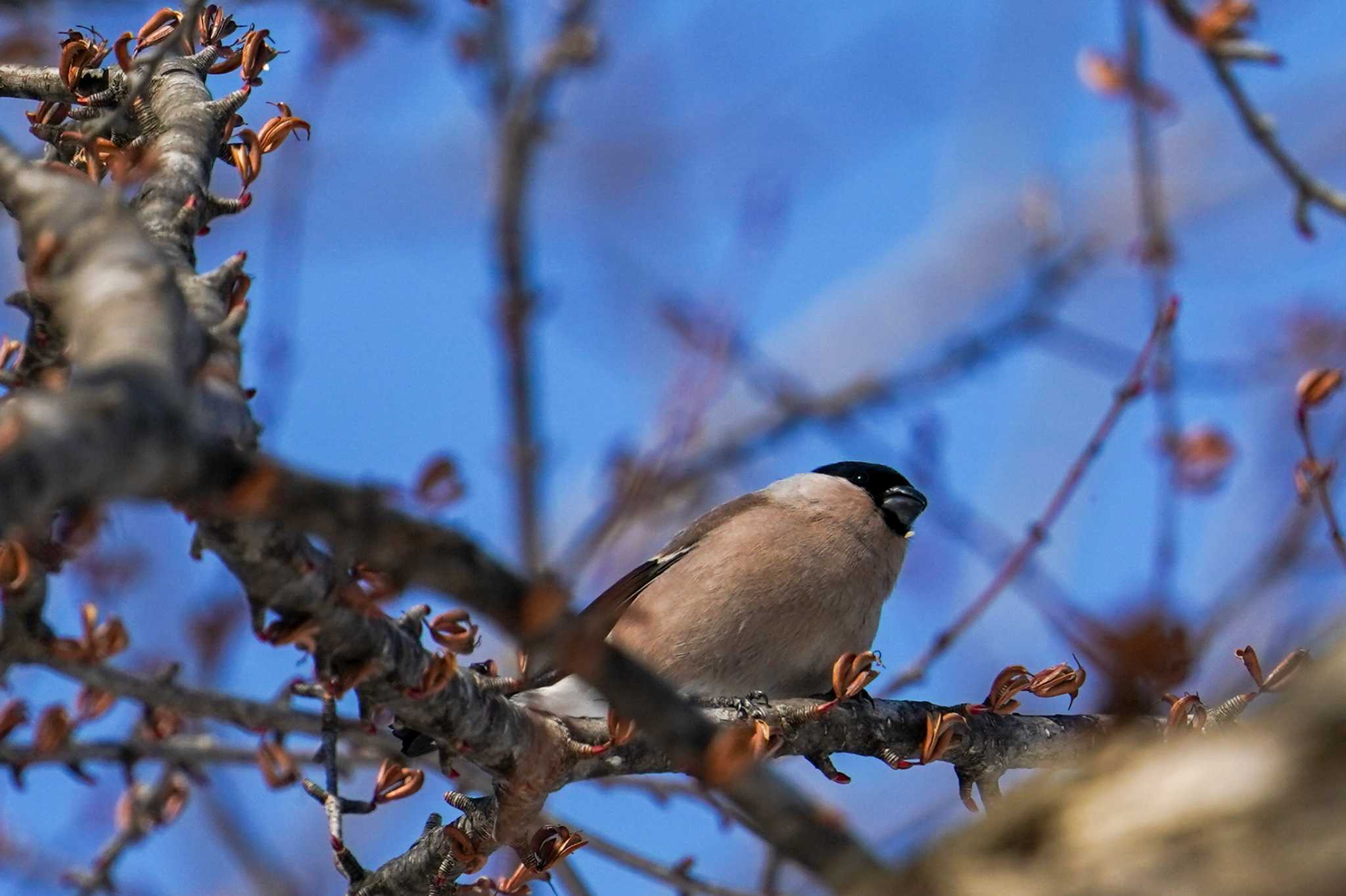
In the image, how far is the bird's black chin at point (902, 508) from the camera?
537 cm

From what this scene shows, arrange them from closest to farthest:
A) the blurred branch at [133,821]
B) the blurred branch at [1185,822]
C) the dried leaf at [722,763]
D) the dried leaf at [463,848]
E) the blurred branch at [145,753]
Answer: the blurred branch at [1185,822], the dried leaf at [722,763], the dried leaf at [463,848], the blurred branch at [145,753], the blurred branch at [133,821]

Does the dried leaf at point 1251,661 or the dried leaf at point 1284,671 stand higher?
the dried leaf at point 1251,661

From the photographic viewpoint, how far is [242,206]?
2549 mm

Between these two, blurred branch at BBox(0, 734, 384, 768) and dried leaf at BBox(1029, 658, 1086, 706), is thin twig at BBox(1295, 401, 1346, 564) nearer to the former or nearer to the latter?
dried leaf at BBox(1029, 658, 1086, 706)

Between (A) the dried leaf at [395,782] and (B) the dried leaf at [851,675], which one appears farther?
(B) the dried leaf at [851,675]

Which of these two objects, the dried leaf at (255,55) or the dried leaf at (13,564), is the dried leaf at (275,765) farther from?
the dried leaf at (255,55)

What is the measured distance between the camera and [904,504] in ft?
17.9

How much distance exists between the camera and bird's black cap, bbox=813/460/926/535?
5395 mm

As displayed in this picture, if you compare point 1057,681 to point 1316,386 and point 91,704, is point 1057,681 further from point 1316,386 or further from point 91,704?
point 91,704

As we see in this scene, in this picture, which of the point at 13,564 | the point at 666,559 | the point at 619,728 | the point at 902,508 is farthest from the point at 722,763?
the point at 902,508

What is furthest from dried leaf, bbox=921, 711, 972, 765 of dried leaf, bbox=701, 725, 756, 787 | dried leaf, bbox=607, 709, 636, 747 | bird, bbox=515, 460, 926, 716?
→ dried leaf, bbox=701, 725, 756, 787

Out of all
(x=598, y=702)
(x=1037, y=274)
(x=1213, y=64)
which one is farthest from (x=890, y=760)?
(x=1037, y=274)

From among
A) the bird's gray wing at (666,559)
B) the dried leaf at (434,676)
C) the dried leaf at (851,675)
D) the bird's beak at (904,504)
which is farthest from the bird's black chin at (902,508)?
the dried leaf at (434,676)

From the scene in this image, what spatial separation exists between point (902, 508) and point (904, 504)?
28 millimetres
